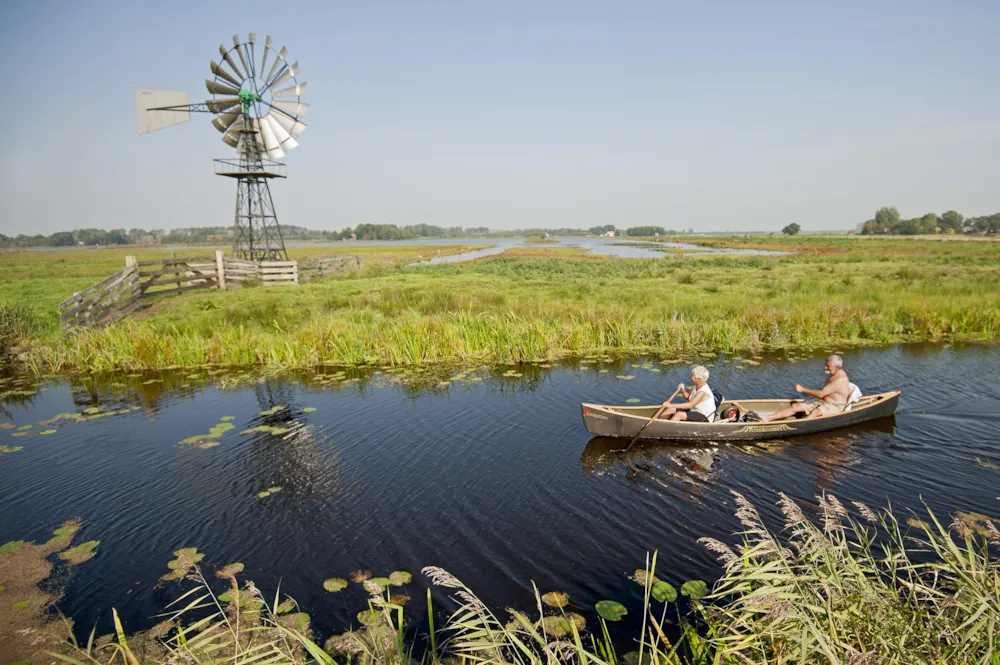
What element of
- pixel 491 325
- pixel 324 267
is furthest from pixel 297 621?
pixel 324 267

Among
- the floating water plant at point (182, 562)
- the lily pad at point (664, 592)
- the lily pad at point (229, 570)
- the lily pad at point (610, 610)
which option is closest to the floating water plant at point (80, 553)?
the floating water plant at point (182, 562)

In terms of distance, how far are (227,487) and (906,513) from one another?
10.9m

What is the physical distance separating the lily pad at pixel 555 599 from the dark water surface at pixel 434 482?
130mm

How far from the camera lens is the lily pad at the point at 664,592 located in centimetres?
595

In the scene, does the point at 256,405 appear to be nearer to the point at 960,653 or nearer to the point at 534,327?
the point at 534,327

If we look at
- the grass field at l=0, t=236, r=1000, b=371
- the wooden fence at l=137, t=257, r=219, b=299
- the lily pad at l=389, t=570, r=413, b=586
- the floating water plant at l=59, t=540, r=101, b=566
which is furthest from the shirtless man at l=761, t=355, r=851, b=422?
the wooden fence at l=137, t=257, r=219, b=299

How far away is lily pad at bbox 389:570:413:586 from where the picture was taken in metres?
6.40

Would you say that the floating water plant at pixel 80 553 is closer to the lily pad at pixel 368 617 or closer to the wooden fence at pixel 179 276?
the lily pad at pixel 368 617

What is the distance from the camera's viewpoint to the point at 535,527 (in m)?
7.65

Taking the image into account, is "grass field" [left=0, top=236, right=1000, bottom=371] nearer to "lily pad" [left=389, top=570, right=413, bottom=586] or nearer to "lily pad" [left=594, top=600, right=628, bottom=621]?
"lily pad" [left=389, top=570, right=413, bottom=586]

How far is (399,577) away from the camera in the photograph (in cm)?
651

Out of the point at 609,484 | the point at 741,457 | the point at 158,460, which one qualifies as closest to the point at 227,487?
the point at 158,460

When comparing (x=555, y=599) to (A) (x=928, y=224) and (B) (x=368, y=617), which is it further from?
(A) (x=928, y=224)

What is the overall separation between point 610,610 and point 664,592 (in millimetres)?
710
